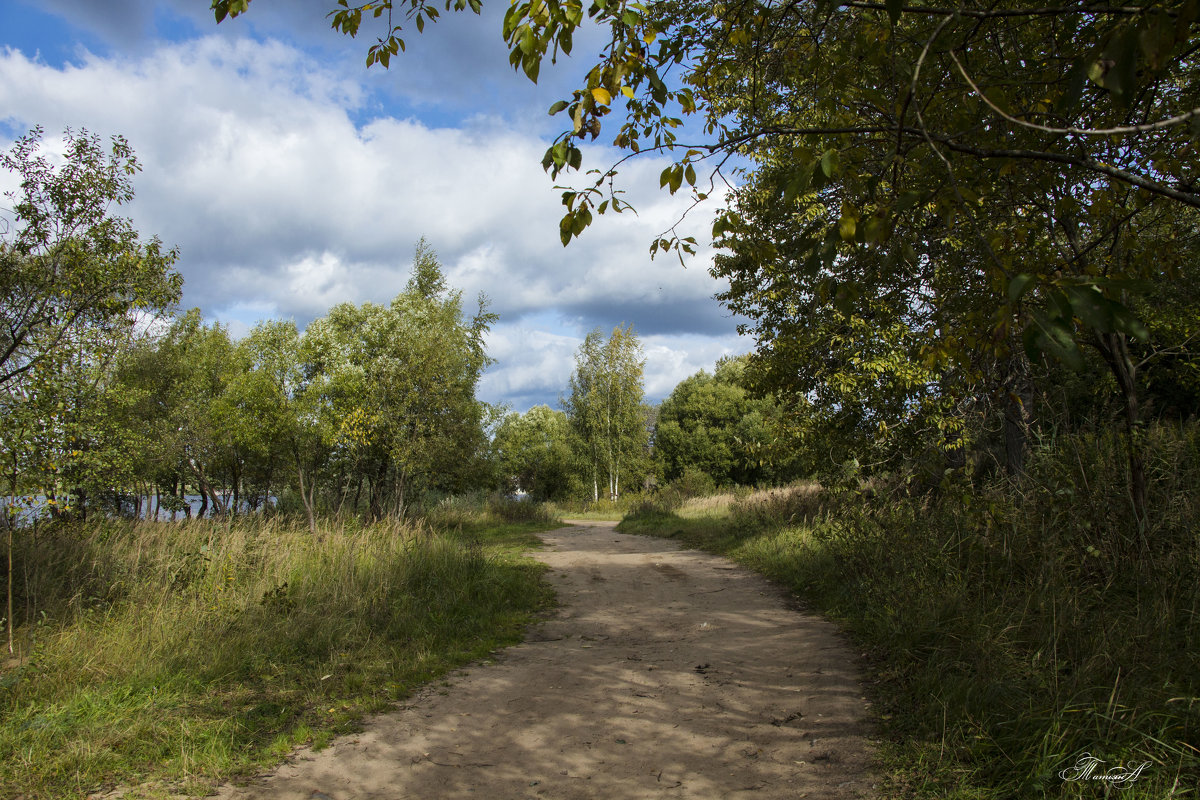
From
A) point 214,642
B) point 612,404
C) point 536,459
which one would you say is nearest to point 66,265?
point 214,642

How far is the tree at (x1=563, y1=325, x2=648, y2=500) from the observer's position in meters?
41.5

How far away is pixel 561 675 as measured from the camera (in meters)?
5.55

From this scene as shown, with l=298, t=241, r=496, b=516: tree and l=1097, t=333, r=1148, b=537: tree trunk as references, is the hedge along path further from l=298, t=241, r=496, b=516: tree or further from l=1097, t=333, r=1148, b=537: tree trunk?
l=298, t=241, r=496, b=516: tree

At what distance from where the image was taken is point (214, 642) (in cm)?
573

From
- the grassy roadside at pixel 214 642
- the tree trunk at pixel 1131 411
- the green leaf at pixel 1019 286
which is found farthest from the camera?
the tree trunk at pixel 1131 411

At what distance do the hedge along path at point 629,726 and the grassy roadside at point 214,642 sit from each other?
481 mm

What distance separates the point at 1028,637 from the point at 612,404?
37932mm

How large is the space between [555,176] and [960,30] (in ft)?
8.97

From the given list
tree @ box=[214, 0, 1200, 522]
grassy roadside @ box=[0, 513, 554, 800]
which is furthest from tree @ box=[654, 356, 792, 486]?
A: tree @ box=[214, 0, 1200, 522]

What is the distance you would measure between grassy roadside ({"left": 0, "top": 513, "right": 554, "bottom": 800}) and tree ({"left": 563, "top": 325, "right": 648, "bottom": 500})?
3211 centimetres

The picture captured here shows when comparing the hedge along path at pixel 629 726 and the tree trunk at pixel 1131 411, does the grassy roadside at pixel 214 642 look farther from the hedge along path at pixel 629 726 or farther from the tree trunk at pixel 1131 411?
the tree trunk at pixel 1131 411

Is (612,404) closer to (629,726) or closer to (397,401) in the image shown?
(397,401)

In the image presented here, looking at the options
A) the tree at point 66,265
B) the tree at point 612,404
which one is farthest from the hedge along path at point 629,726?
the tree at point 612,404

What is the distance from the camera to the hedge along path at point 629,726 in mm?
3582
